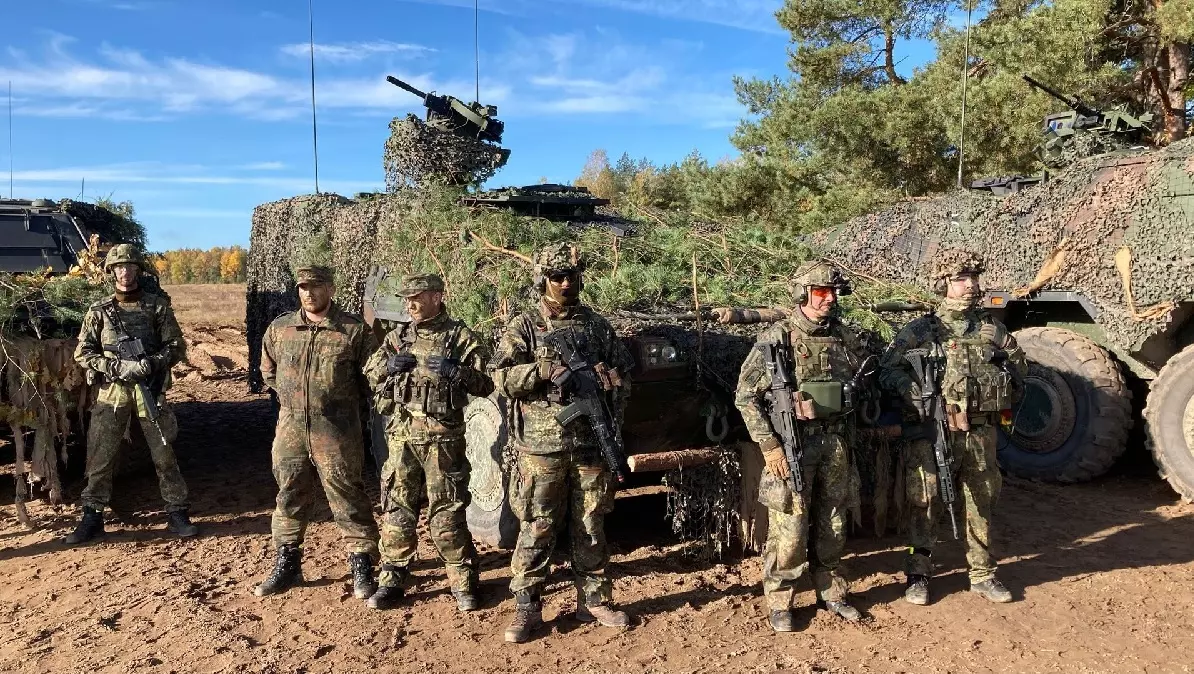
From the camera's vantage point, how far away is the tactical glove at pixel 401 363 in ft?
12.9

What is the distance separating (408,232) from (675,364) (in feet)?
9.41

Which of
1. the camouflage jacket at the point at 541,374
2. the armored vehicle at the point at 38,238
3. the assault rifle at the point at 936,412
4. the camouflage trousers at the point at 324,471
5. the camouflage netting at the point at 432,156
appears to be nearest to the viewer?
the camouflage jacket at the point at 541,374

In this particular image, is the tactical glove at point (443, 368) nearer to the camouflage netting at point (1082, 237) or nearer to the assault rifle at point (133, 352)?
the assault rifle at point (133, 352)

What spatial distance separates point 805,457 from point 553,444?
1.18m

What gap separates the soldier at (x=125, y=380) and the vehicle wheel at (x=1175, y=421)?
6534mm

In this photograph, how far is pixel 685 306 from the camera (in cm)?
505

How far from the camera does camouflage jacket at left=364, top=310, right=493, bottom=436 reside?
3.91 metres

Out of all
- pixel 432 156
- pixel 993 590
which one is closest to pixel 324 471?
pixel 993 590

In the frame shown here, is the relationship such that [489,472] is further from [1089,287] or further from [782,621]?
[1089,287]

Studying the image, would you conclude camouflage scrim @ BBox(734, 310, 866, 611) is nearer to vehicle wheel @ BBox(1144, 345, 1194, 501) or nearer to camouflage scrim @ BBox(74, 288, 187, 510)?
vehicle wheel @ BBox(1144, 345, 1194, 501)

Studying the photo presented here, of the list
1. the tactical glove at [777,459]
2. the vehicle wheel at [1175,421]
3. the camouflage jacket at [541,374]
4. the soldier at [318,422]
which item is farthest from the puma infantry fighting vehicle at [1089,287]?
the soldier at [318,422]

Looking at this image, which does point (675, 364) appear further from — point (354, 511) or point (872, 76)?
point (872, 76)

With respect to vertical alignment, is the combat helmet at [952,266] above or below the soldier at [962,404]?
above

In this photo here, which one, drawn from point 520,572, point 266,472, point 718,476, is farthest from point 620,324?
point 266,472
